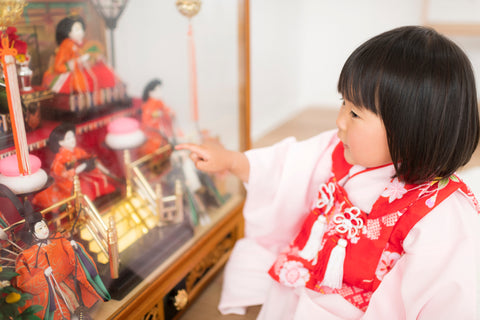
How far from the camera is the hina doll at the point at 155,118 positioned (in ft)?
3.87

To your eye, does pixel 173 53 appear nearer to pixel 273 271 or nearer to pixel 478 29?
pixel 273 271

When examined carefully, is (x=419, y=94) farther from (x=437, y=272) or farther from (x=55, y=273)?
(x=55, y=273)

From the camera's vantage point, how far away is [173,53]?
120cm

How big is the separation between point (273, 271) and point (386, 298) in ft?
0.79

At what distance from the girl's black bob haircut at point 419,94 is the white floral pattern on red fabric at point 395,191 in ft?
0.15

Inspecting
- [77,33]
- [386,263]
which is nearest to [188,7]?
[77,33]

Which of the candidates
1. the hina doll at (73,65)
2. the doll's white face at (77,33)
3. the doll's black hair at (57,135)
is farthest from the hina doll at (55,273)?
the doll's white face at (77,33)

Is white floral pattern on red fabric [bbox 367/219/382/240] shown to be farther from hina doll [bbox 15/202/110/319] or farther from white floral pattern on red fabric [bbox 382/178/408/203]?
hina doll [bbox 15/202/110/319]

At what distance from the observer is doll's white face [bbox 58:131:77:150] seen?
0.88m

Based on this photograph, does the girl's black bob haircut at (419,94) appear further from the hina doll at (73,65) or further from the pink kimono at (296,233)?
the hina doll at (73,65)

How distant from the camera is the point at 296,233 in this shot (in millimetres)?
1056

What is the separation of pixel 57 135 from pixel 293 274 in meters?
0.54

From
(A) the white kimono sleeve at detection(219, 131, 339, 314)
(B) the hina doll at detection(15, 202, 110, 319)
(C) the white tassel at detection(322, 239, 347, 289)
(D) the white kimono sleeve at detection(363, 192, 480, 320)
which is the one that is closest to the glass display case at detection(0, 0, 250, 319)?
(B) the hina doll at detection(15, 202, 110, 319)

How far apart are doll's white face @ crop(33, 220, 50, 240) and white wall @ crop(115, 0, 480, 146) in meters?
0.49
